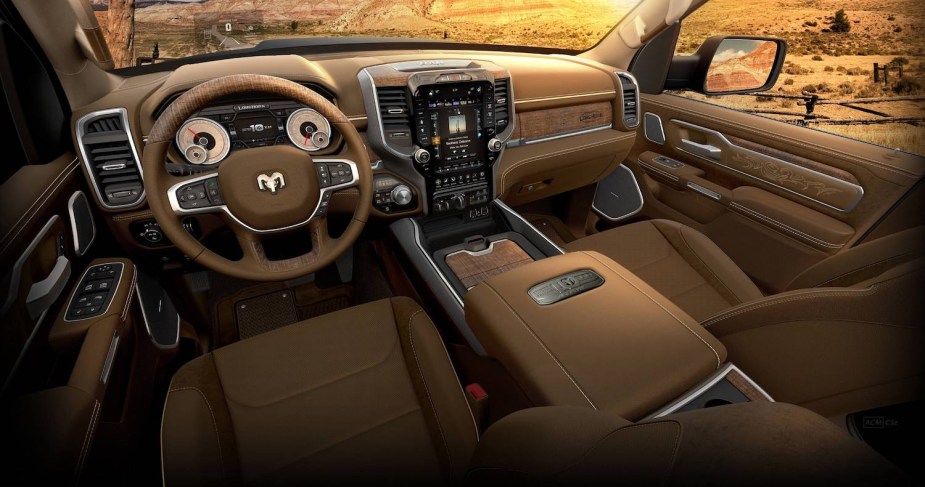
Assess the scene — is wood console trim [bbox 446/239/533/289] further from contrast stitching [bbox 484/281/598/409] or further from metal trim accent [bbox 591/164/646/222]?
metal trim accent [bbox 591/164/646/222]

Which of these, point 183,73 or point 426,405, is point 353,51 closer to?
point 183,73

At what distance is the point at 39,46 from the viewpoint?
1636 mm

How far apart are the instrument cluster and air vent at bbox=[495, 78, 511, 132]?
0.86 metres

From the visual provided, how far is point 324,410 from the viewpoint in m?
1.29

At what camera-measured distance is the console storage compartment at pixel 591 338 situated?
3.68 feet

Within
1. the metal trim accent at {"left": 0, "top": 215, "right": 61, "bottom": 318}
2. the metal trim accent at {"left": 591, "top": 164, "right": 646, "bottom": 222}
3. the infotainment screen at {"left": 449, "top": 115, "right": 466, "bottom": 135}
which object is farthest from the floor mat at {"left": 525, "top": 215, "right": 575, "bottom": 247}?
the metal trim accent at {"left": 0, "top": 215, "right": 61, "bottom": 318}

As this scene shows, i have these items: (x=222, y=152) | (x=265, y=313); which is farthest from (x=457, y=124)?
(x=265, y=313)

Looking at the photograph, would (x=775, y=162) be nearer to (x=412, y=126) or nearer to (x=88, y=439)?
(x=412, y=126)

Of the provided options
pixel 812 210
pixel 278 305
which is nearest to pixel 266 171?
pixel 278 305

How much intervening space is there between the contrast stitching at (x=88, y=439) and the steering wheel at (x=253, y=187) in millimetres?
510

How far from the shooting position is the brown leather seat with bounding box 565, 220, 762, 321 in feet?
6.18

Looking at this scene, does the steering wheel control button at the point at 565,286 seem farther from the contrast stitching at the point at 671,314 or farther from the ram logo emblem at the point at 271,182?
the ram logo emblem at the point at 271,182

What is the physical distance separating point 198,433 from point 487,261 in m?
1.32

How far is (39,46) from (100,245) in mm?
731
